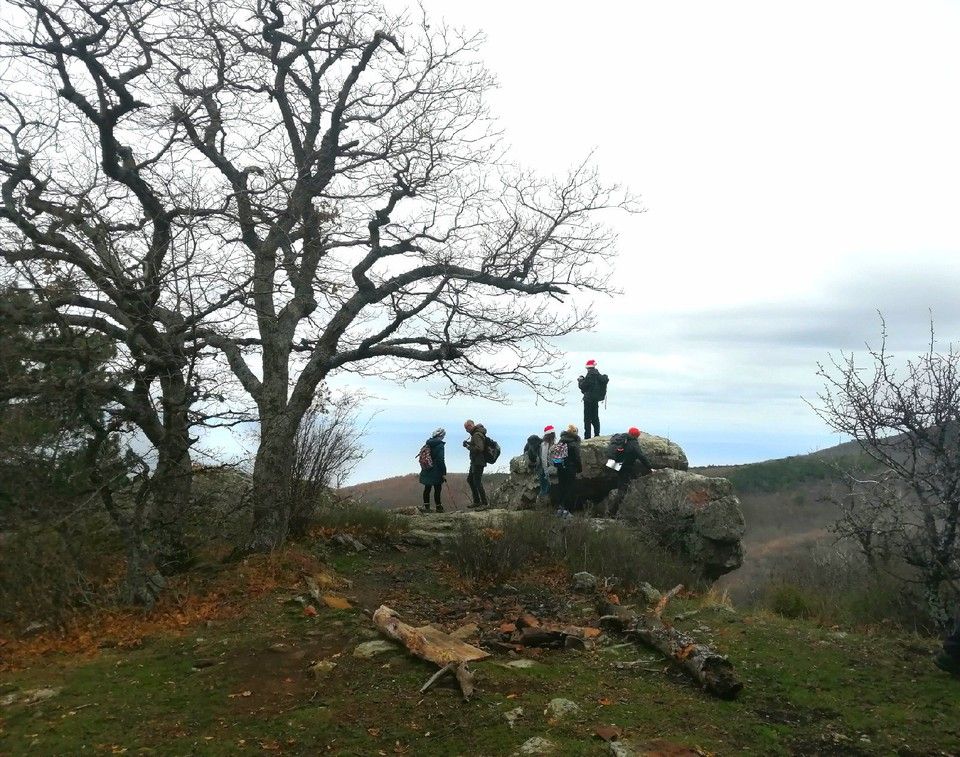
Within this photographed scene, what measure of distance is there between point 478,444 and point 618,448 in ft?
10.2

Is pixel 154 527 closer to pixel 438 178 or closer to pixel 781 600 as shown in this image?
pixel 438 178

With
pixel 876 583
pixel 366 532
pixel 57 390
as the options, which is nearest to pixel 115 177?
pixel 57 390

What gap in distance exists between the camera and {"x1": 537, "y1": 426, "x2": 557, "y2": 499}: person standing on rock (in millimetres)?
17844

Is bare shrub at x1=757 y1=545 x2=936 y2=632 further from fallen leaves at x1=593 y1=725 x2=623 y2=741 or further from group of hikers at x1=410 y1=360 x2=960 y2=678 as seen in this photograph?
fallen leaves at x1=593 y1=725 x2=623 y2=741

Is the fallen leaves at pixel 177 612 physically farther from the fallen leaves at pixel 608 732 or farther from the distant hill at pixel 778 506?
the distant hill at pixel 778 506

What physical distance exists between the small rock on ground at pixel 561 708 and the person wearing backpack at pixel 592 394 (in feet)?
40.1

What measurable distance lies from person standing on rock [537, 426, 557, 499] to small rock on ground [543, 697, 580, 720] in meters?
11.2

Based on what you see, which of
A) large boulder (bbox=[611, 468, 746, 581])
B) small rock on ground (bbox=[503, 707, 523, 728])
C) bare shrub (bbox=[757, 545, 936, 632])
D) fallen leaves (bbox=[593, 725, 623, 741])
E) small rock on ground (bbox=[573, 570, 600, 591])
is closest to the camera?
fallen leaves (bbox=[593, 725, 623, 741])

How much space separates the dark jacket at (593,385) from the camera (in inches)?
728

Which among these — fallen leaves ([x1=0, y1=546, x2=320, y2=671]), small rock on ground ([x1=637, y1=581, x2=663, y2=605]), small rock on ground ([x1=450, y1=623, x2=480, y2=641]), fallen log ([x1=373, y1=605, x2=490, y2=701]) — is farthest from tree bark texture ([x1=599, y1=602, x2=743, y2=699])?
fallen leaves ([x1=0, y1=546, x2=320, y2=671])

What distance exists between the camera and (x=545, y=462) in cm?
1786

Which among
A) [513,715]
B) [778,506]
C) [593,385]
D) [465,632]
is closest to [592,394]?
[593,385]

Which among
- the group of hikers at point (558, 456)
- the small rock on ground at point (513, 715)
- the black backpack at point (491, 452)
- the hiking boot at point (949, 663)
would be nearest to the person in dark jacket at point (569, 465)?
the group of hikers at point (558, 456)

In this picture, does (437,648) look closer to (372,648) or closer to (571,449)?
(372,648)
